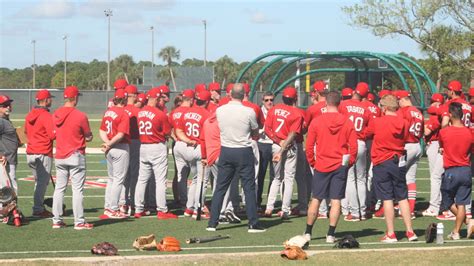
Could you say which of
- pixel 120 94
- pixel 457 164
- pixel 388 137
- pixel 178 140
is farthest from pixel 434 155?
pixel 120 94

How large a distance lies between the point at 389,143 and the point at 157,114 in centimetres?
387

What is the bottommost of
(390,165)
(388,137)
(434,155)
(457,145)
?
(434,155)

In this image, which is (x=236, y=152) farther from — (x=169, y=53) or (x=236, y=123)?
(x=169, y=53)

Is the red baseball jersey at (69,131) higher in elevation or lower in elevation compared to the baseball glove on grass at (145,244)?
higher

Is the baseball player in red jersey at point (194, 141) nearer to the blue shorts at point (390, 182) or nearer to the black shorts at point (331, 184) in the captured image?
the black shorts at point (331, 184)

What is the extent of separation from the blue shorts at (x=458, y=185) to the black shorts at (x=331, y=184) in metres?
1.46

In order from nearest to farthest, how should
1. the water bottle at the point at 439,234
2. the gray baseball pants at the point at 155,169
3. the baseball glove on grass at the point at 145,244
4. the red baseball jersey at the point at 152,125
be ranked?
the baseball glove on grass at the point at 145,244
the water bottle at the point at 439,234
the red baseball jersey at the point at 152,125
the gray baseball pants at the point at 155,169

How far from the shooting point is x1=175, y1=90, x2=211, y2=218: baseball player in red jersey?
44.8 feet

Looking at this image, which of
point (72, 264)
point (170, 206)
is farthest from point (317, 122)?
point (170, 206)

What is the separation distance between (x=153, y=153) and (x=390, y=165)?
3.97 meters

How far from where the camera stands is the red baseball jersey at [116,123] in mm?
13117

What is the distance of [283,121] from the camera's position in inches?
537

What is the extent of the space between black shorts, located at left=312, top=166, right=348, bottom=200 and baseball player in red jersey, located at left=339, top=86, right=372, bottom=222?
2.23 m

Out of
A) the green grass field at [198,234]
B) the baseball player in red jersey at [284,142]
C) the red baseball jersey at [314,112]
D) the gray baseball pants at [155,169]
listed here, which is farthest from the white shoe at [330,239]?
the gray baseball pants at [155,169]
